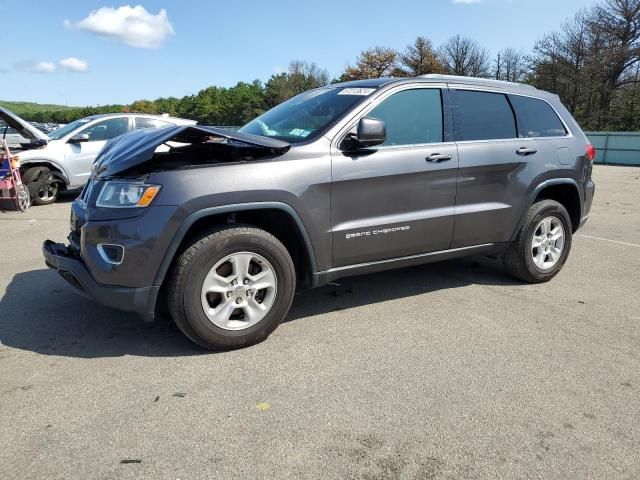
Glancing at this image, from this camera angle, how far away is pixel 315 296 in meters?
4.64

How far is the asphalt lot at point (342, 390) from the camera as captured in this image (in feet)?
8.02

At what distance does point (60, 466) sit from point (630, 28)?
44557 millimetres

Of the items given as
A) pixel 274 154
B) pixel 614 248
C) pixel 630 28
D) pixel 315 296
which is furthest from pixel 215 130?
pixel 630 28

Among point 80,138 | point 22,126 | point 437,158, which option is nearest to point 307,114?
point 437,158

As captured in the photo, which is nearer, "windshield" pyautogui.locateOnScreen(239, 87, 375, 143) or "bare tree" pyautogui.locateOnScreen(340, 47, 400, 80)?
"windshield" pyautogui.locateOnScreen(239, 87, 375, 143)

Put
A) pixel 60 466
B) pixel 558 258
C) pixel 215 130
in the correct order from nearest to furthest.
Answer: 1. pixel 60 466
2. pixel 215 130
3. pixel 558 258

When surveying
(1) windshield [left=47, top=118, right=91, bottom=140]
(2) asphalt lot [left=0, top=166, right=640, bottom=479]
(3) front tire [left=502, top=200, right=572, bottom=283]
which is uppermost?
(1) windshield [left=47, top=118, right=91, bottom=140]

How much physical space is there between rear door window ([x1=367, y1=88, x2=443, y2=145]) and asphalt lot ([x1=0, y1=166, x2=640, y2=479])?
4.63 feet

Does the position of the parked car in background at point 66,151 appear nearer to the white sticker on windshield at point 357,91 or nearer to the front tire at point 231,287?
the white sticker on windshield at point 357,91

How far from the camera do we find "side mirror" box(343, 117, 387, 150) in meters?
3.59

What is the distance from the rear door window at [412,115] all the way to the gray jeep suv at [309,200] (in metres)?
0.01

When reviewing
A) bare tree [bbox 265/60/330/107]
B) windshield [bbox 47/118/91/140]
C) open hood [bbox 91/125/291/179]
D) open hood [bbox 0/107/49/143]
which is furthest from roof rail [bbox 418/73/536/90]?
bare tree [bbox 265/60/330/107]

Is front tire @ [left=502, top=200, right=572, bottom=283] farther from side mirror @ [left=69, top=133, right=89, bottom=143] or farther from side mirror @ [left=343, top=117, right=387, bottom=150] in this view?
side mirror @ [left=69, top=133, right=89, bottom=143]

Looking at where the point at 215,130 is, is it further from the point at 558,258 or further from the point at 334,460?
the point at 558,258
